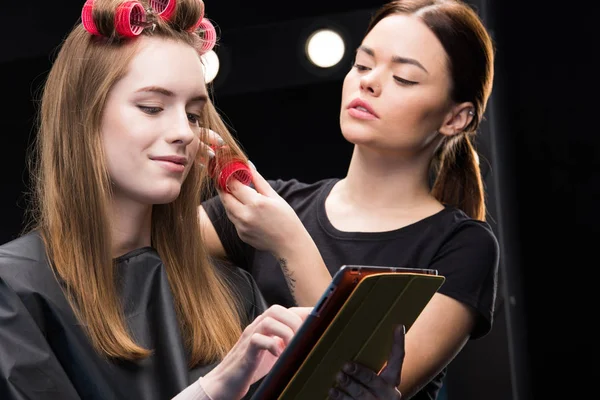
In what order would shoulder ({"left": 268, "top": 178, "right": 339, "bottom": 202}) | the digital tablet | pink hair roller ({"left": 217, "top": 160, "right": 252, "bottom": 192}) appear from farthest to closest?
shoulder ({"left": 268, "top": 178, "right": 339, "bottom": 202})
pink hair roller ({"left": 217, "top": 160, "right": 252, "bottom": 192})
the digital tablet

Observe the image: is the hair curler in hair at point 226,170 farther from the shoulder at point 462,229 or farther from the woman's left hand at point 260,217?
the shoulder at point 462,229

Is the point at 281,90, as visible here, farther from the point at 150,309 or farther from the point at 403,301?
the point at 403,301

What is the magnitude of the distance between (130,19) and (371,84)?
61 centimetres

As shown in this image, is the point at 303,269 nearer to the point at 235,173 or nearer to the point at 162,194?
the point at 235,173

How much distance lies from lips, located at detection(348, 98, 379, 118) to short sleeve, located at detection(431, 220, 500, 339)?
31 cm

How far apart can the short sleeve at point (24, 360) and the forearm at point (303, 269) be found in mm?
574

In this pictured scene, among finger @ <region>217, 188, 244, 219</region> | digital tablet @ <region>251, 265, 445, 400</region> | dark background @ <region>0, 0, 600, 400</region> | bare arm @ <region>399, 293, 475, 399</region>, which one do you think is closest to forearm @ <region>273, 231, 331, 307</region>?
finger @ <region>217, 188, 244, 219</region>

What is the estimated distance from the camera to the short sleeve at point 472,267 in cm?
216

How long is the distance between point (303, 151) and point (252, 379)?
6.98ft

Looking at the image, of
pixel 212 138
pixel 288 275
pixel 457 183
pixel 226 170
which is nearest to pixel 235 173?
pixel 226 170

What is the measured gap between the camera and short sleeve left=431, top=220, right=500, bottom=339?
2158 millimetres

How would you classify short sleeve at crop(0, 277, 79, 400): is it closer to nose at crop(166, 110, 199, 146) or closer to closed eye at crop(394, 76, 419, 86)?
nose at crop(166, 110, 199, 146)

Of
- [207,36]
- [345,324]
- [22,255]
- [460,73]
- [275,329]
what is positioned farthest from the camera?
[460,73]

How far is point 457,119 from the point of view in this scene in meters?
2.36
